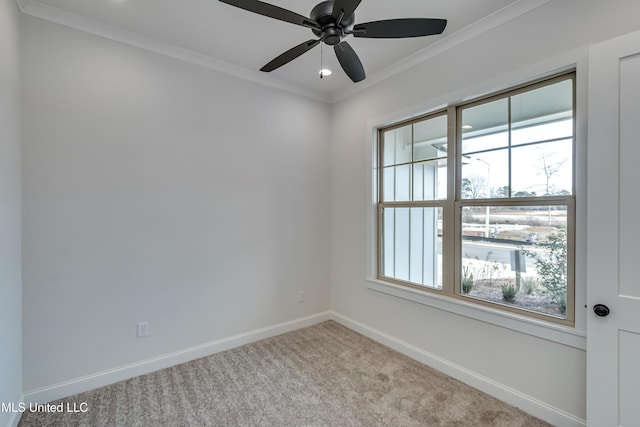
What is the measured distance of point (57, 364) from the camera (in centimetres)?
220

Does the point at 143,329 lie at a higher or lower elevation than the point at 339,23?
lower

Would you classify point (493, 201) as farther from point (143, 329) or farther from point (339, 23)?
point (143, 329)

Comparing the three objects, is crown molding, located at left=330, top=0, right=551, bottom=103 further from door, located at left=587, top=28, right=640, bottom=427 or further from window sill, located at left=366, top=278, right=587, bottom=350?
window sill, located at left=366, top=278, right=587, bottom=350

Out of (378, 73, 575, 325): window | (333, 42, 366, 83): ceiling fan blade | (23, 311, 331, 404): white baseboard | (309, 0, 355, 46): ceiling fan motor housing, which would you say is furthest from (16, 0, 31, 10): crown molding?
(378, 73, 575, 325): window

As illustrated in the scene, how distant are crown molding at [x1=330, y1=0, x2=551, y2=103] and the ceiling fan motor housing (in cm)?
124

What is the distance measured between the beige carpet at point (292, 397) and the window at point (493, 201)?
2.47 ft

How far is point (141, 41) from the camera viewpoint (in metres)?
2.49

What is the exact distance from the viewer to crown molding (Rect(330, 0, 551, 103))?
2.06m

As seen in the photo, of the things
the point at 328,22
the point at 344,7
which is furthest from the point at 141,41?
the point at 344,7

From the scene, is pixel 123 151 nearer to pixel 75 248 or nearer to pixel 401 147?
pixel 75 248

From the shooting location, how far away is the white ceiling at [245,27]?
2.10 m

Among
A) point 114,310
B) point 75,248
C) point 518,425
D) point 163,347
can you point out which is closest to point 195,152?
point 75,248

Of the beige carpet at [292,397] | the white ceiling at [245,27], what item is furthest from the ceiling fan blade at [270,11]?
the beige carpet at [292,397]

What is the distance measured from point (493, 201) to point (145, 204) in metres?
2.83
